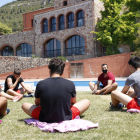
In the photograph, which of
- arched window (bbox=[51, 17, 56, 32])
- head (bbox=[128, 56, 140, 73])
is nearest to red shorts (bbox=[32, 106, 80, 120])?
head (bbox=[128, 56, 140, 73])

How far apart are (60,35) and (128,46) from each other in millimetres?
9490

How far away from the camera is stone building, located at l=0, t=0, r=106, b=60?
23.6 metres

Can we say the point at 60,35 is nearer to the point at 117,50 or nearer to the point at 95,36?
the point at 95,36

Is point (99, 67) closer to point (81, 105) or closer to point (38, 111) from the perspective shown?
point (81, 105)

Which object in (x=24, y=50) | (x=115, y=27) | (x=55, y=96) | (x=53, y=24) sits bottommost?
(x=55, y=96)

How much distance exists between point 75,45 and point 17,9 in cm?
7660

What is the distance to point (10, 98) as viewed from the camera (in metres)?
5.96

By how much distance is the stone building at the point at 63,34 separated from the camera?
2359 centimetres

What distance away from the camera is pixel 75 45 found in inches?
1005

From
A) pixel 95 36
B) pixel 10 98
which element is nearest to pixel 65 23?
pixel 95 36

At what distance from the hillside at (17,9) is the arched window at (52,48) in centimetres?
5227

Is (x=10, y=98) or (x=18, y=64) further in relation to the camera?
(x=18, y=64)

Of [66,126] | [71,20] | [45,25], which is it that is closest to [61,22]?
[71,20]

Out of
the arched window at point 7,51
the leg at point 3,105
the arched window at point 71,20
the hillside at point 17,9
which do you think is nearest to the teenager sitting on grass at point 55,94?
the leg at point 3,105
